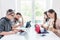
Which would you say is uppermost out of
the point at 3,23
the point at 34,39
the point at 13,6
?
the point at 13,6

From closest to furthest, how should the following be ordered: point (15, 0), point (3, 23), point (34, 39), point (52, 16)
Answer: point (34, 39), point (3, 23), point (52, 16), point (15, 0)

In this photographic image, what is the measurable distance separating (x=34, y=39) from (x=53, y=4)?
327 centimetres

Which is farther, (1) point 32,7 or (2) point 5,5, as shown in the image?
(1) point 32,7

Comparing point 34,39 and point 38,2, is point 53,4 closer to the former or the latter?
point 38,2

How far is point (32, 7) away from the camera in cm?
Answer: 530

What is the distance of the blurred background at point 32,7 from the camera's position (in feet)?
16.8

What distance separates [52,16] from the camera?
3021 millimetres

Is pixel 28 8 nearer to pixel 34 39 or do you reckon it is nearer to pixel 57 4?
pixel 57 4

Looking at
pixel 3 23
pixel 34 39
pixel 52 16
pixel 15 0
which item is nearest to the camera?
pixel 34 39

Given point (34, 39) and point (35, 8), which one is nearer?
point (34, 39)

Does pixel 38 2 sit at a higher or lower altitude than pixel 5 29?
higher

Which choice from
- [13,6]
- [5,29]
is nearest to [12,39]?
[5,29]

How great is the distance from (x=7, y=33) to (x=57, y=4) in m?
3.14

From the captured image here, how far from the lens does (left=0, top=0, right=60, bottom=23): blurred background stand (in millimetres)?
5109
